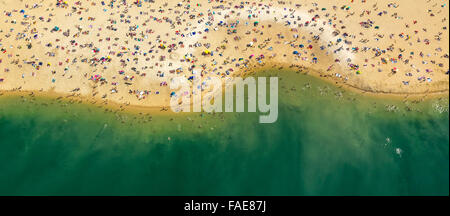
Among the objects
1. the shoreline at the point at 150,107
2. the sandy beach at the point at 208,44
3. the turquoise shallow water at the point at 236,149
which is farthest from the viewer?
the sandy beach at the point at 208,44

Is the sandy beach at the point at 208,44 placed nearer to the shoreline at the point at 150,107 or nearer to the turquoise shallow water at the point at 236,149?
the shoreline at the point at 150,107

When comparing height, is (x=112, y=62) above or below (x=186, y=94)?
above

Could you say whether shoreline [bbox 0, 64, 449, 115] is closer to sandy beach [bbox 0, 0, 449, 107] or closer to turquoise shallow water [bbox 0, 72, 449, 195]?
sandy beach [bbox 0, 0, 449, 107]

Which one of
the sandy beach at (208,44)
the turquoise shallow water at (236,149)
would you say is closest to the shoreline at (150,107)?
the sandy beach at (208,44)

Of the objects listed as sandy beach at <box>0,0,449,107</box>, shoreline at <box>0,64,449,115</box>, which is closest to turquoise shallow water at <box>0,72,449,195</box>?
shoreline at <box>0,64,449,115</box>

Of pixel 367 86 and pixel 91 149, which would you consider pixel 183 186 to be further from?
pixel 367 86
